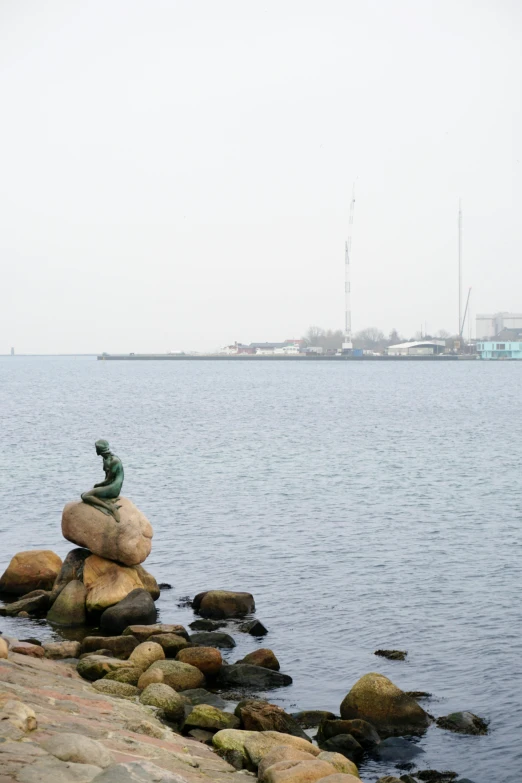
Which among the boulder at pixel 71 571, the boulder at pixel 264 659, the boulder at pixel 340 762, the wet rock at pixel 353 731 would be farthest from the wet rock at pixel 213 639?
the boulder at pixel 340 762

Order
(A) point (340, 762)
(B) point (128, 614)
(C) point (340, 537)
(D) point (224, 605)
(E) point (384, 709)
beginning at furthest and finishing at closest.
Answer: (C) point (340, 537) → (D) point (224, 605) → (B) point (128, 614) → (E) point (384, 709) → (A) point (340, 762)

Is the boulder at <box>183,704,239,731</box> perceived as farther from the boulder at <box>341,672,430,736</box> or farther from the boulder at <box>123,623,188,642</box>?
the boulder at <box>123,623,188,642</box>

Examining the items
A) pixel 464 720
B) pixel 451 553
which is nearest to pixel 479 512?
pixel 451 553

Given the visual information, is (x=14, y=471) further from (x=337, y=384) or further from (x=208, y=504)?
(x=337, y=384)

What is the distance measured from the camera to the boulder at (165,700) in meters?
17.4

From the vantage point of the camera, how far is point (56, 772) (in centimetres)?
1174

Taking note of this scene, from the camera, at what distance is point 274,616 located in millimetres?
24891

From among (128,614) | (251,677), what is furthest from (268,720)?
(128,614)

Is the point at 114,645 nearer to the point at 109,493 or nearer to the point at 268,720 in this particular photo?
the point at 109,493

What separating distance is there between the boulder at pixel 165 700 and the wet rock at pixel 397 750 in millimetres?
3560

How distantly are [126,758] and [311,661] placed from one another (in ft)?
29.0

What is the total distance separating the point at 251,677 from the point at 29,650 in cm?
455

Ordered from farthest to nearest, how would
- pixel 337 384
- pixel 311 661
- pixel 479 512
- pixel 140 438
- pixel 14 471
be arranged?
pixel 337 384, pixel 140 438, pixel 14 471, pixel 479 512, pixel 311 661

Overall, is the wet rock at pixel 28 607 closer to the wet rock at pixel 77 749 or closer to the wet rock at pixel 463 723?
the wet rock at pixel 463 723
